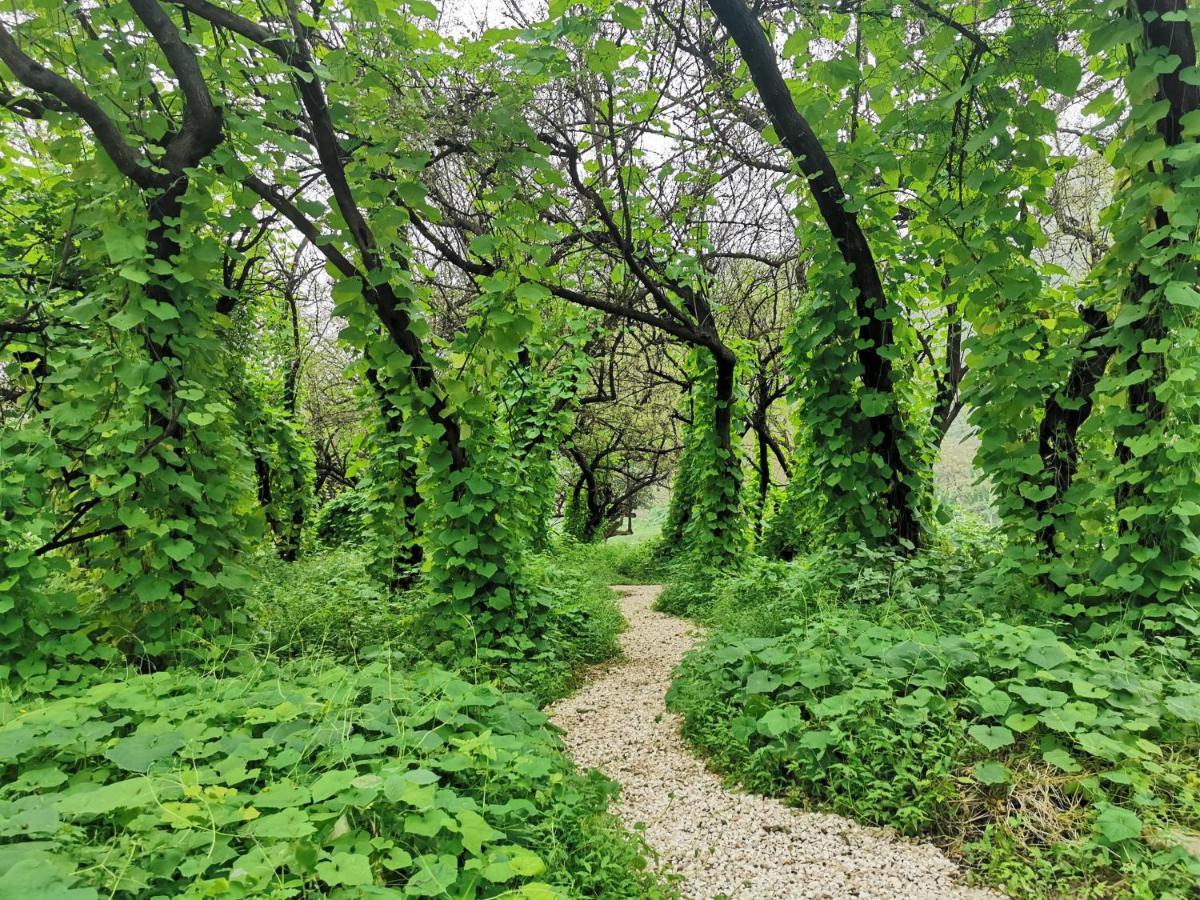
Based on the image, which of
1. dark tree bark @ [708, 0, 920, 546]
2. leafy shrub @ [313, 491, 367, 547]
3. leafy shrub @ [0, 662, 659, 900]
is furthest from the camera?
leafy shrub @ [313, 491, 367, 547]

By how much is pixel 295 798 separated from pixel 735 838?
4.97ft

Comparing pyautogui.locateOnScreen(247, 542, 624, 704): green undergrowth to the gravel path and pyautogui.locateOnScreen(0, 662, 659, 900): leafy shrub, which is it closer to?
the gravel path

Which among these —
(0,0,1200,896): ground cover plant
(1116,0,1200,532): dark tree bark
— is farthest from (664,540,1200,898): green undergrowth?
(1116,0,1200,532): dark tree bark

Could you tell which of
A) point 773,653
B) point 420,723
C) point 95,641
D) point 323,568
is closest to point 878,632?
point 773,653

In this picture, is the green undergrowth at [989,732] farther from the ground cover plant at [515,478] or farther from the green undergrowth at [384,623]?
the green undergrowth at [384,623]

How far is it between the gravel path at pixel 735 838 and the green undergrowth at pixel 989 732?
0.32 feet

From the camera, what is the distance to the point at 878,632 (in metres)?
2.85

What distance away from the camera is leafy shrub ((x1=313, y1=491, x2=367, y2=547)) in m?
9.67

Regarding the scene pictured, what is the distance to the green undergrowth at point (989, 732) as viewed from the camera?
1796 mm

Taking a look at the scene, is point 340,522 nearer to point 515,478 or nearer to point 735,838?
point 515,478

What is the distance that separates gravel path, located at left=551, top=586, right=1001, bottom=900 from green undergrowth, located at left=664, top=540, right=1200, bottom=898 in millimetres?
97

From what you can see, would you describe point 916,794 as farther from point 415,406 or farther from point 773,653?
point 415,406

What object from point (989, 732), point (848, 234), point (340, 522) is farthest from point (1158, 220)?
point (340, 522)

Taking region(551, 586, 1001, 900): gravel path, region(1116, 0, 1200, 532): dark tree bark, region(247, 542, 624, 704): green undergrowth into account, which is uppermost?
region(1116, 0, 1200, 532): dark tree bark
